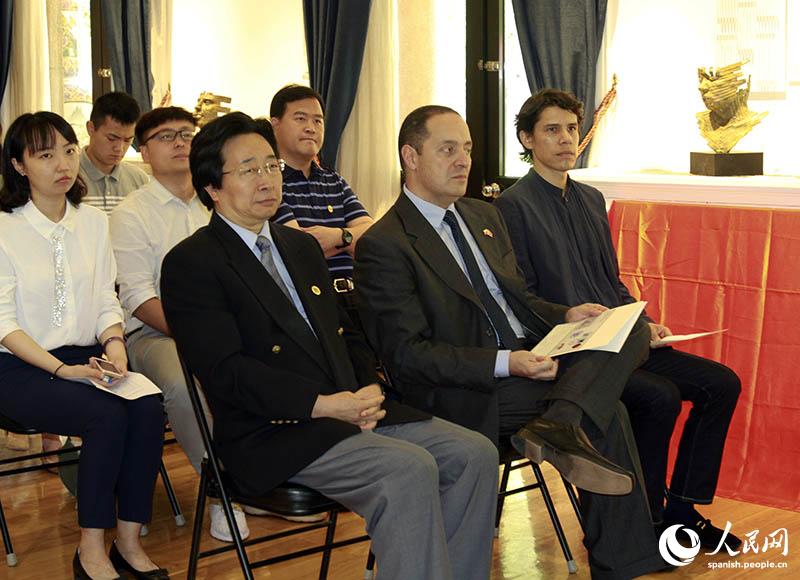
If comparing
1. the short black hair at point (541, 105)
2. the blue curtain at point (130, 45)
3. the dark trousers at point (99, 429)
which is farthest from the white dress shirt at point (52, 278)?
the blue curtain at point (130, 45)

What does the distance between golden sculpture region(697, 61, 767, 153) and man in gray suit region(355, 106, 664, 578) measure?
1771 mm

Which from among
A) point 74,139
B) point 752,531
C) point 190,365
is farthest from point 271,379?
point 752,531

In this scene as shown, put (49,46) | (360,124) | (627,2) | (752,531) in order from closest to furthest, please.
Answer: (752,531)
(627,2)
(360,124)
(49,46)

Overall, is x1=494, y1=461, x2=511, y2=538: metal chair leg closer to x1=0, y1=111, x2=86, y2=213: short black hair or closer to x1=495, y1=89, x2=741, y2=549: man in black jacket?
x1=495, y1=89, x2=741, y2=549: man in black jacket

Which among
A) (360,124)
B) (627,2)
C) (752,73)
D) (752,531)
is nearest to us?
(752,531)

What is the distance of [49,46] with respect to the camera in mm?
7633

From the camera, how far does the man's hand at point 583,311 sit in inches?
135

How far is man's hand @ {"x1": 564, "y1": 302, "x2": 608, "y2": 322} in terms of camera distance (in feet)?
11.3

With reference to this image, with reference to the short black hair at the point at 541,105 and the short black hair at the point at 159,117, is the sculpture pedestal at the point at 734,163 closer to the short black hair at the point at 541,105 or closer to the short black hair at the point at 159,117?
the short black hair at the point at 541,105

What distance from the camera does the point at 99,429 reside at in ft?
10.5

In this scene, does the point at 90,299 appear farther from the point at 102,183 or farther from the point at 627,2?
the point at 627,2

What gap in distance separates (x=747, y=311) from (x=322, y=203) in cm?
172

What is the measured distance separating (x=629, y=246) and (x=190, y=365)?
7.87 ft

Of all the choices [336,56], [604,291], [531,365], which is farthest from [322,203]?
[336,56]
